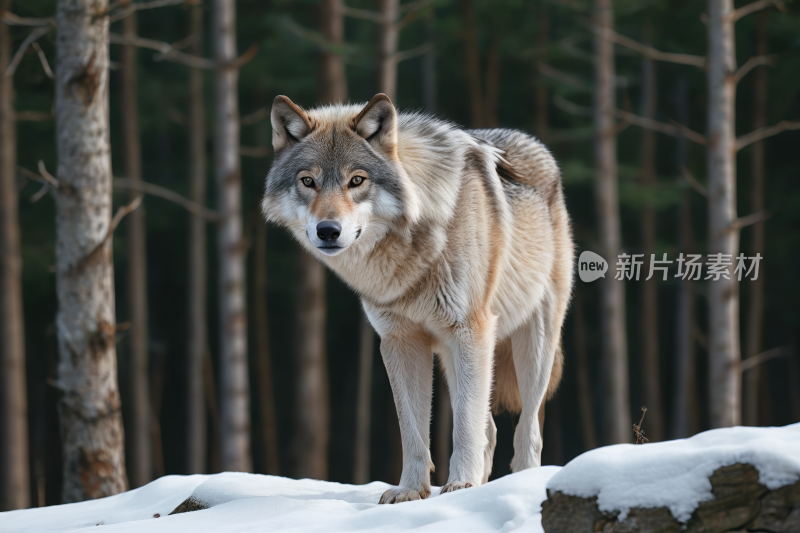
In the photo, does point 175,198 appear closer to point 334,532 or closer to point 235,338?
point 235,338

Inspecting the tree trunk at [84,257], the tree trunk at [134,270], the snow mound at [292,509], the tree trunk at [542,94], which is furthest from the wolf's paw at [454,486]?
the tree trunk at [542,94]

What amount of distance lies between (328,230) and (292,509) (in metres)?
1.24

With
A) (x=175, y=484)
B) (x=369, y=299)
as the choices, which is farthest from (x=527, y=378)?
(x=175, y=484)

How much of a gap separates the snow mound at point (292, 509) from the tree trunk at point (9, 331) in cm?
494

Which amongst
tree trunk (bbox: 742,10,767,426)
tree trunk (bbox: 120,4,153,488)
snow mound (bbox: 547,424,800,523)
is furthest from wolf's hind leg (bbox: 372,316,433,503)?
tree trunk (bbox: 742,10,767,426)

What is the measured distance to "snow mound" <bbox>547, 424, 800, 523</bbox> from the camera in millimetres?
2441

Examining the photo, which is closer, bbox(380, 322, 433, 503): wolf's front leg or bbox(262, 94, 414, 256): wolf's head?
bbox(262, 94, 414, 256): wolf's head

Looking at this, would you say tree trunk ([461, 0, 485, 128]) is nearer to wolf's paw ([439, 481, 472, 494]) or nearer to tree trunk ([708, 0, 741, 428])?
tree trunk ([708, 0, 741, 428])

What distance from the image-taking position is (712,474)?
247 centimetres

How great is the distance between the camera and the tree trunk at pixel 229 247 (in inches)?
368

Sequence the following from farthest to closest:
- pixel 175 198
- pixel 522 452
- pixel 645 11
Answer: pixel 645 11 → pixel 175 198 → pixel 522 452

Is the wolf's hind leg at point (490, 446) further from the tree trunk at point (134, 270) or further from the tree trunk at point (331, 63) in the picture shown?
the tree trunk at point (134, 270)

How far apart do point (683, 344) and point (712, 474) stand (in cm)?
1323

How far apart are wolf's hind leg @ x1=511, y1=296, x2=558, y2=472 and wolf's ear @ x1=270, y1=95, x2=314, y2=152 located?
1845mm
